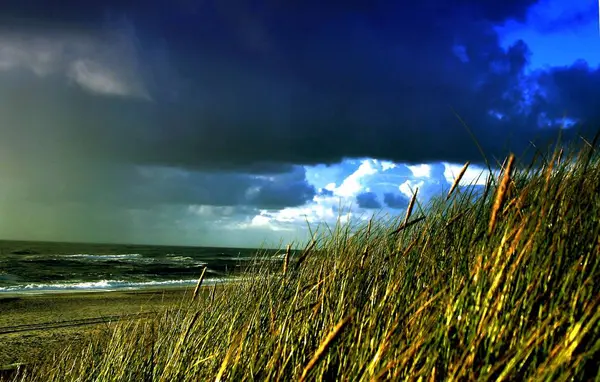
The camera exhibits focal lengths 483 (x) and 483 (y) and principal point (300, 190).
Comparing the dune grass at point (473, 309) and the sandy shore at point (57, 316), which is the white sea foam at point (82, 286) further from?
the dune grass at point (473, 309)

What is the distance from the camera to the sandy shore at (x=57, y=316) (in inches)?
388

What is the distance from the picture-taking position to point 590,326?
1792 millimetres

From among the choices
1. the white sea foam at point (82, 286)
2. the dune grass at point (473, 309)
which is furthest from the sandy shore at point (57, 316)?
the dune grass at point (473, 309)

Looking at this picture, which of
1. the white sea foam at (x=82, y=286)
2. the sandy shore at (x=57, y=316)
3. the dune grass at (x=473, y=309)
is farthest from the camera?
the white sea foam at (x=82, y=286)

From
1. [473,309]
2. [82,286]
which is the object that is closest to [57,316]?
[82,286]

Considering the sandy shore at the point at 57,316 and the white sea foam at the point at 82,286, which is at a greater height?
the white sea foam at the point at 82,286

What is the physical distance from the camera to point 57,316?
1380 centimetres

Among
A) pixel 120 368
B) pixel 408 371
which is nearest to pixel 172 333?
pixel 120 368

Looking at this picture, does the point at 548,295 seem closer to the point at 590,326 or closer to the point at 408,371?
the point at 590,326

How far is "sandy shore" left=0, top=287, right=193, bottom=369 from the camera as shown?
9.86 meters

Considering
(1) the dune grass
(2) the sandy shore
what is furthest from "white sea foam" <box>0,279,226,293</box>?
(1) the dune grass

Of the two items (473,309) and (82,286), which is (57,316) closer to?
(82,286)

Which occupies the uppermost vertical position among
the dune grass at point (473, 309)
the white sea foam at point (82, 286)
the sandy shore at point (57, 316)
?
the dune grass at point (473, 309)

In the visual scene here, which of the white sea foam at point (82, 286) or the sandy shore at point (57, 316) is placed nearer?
→ the sandy shore at point (57, 316)
